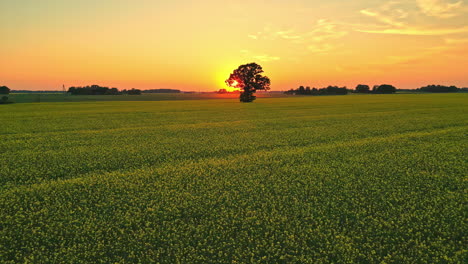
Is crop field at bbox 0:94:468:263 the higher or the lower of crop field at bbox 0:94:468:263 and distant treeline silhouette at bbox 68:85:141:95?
the lower

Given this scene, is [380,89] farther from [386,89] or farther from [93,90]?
[93,90]

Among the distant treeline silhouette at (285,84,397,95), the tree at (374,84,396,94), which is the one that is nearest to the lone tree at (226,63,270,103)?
the distant treeline silhouette at (285,84,397,95)

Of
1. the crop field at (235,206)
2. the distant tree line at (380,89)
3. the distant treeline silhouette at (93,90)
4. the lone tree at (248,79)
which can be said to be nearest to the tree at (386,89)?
the distant tree line at (380,89)

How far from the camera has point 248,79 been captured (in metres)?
82.4

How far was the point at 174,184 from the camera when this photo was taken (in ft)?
30.1

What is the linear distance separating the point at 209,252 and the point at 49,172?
8.91 metres

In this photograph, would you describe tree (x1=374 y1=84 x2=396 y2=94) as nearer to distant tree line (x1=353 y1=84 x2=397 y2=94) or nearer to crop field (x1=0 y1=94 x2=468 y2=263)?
distant tree line (x1=353 y1=84 x2=397 y2=94)

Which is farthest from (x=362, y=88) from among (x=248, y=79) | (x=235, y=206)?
(x=235, y=206)

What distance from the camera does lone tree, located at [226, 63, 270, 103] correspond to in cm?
8238

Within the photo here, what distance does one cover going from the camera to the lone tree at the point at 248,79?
270 feet

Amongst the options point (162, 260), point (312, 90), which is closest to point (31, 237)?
point (162, 260)

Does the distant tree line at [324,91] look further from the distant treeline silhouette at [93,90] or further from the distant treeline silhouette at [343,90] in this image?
the distant treeline silhouette at [93,90]

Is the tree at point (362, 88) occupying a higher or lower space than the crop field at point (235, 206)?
higher

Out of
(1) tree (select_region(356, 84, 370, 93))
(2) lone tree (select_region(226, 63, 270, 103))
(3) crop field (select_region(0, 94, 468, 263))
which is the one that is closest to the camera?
(3) crop field (select_region(0, 94, 468, 263))
